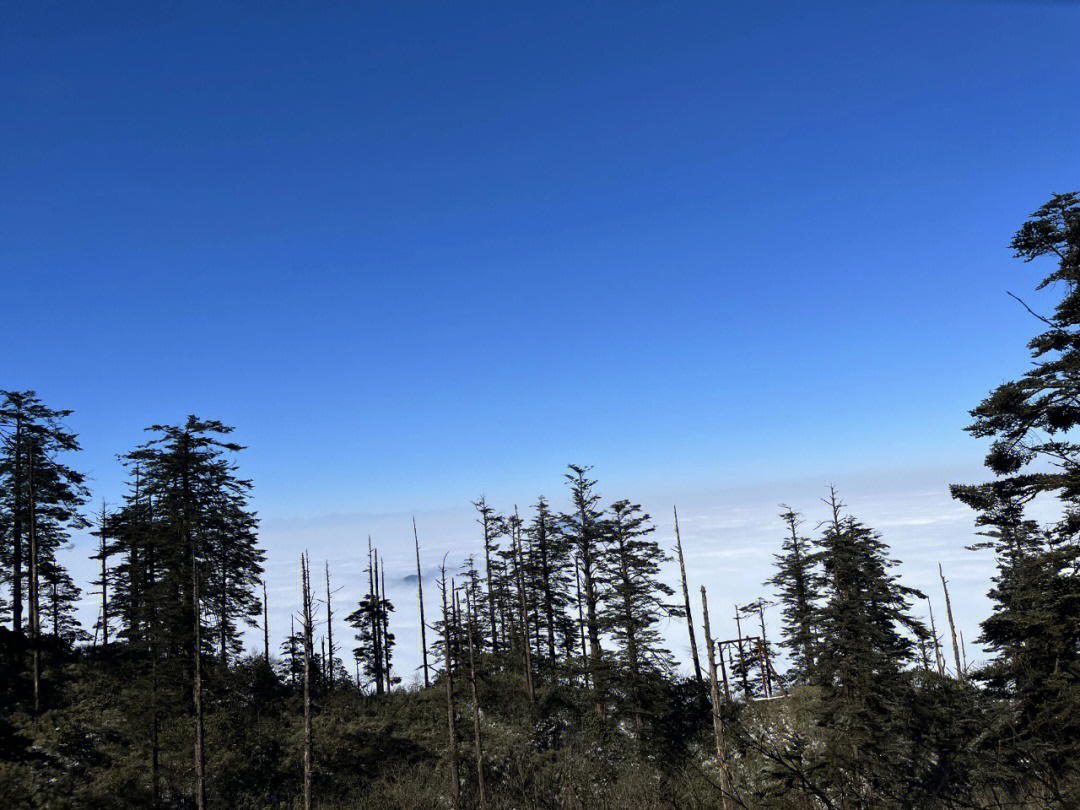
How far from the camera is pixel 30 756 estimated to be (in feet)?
64.4

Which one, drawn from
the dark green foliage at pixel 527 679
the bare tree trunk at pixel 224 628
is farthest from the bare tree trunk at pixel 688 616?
the bare tree trunk at pixel 224 628

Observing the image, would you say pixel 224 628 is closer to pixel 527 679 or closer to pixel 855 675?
pixel 527 679

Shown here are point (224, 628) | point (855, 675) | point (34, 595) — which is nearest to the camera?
point (855, 675)

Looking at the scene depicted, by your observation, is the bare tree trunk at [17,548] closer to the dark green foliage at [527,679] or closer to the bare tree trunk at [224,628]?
the dark green foliage at [527,679]

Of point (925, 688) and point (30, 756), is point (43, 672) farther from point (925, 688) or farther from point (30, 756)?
point (925, 688)

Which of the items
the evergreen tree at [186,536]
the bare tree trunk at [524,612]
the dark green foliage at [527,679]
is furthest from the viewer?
the bare tree trunk at [524,612]

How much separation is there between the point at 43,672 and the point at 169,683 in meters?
12.1

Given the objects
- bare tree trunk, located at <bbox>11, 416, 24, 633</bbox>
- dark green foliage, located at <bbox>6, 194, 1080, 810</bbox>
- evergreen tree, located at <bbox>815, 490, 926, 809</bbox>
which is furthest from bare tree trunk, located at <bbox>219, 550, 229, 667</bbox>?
evergreen tree, located at <bbox>815, 490, 926, 809</bbox>

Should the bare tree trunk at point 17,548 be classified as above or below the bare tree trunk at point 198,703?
above

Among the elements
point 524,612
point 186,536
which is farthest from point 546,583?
point 186,536

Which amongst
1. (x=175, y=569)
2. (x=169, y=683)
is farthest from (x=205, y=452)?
(x=169, y=683)

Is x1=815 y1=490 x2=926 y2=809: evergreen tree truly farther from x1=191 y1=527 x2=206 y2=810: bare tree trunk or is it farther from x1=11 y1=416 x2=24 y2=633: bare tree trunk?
x1=11 y1=416 x2=24 y2=633: bare tree trunk

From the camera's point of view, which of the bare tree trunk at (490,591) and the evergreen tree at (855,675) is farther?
the bare tree trunk at (490,591)

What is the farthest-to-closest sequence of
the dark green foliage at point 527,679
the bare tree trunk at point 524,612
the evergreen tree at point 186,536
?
the bare tree trunk at point 524,612
the evergreen tree at point 186,536
the dark green foliage at point 527,679
